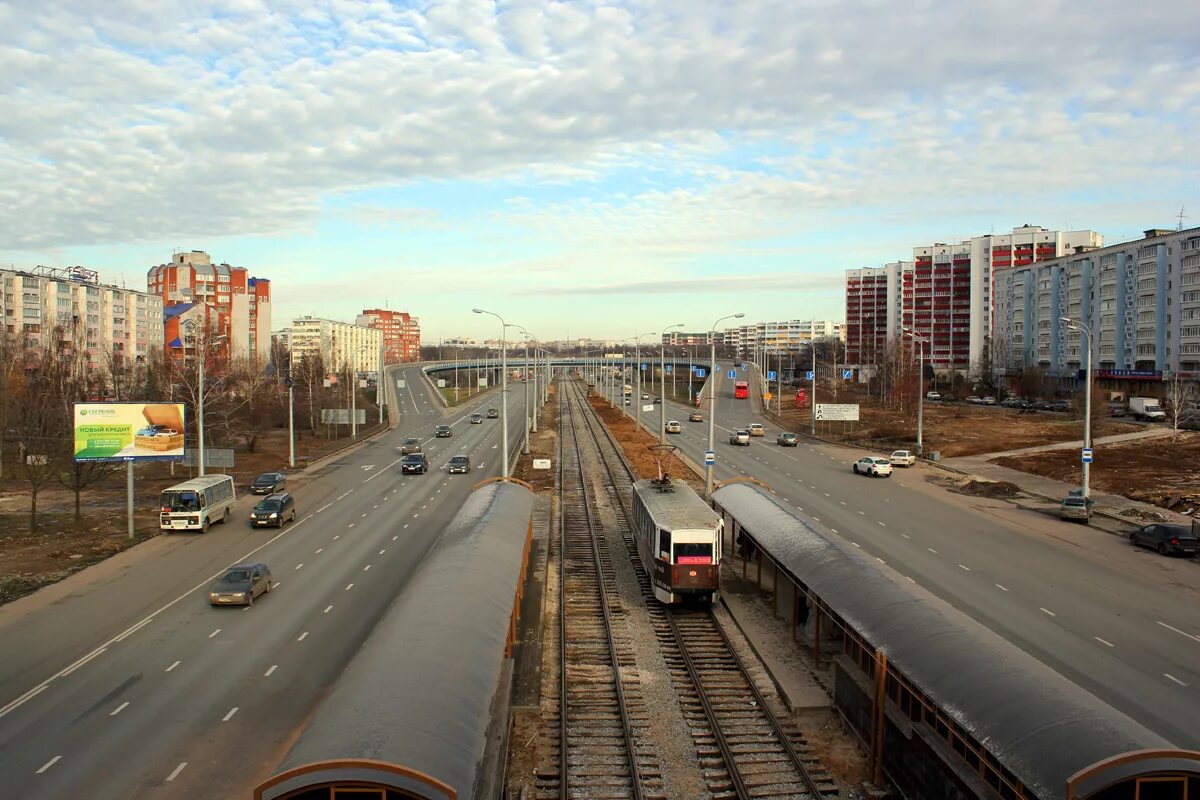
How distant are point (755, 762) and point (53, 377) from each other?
6680 cm

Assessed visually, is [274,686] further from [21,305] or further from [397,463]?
[21,305]

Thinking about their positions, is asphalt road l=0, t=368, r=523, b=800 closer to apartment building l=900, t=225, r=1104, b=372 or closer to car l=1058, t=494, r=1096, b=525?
car l=1058, t=494, r=1096, b=525

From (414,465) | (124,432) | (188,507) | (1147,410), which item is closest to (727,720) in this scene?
(188,507)

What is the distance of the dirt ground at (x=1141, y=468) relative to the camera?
38.9 meters

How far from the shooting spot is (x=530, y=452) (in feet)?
191

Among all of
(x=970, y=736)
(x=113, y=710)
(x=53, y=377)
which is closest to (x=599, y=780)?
(x=970, y=736)

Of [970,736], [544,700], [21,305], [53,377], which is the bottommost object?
[544,700]

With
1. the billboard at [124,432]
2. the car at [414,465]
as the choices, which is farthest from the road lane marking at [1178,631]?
the car at [414,465]

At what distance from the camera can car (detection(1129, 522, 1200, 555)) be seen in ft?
90.5

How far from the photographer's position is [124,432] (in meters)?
31.3

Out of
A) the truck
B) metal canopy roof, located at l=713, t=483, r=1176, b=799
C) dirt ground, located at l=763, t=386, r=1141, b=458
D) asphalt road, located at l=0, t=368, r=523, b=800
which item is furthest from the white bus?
the truck

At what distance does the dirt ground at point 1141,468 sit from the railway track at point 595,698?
2713cm

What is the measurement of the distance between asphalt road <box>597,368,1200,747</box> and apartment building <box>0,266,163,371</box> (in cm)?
6828

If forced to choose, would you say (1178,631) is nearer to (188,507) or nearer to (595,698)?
(595,698)
